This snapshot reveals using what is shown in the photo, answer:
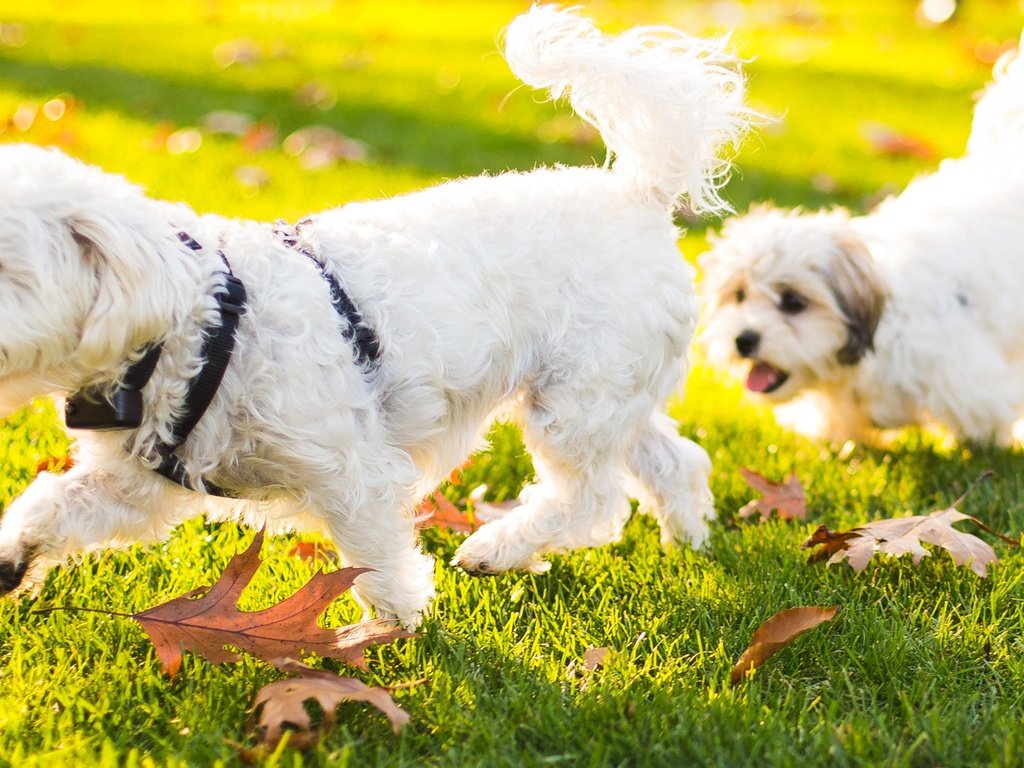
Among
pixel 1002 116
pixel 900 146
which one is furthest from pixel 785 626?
pixel 900 146

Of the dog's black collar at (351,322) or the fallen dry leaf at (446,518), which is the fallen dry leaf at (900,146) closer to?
the fallen dry leaf at (446,518)

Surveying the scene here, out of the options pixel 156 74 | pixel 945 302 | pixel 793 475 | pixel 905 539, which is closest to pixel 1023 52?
pixel 945 302

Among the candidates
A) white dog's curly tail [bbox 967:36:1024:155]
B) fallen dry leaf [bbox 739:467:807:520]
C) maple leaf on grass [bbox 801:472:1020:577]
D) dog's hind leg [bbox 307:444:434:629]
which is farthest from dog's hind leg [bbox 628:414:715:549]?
white dog's curly tail [bbox 967:36:1024:155]

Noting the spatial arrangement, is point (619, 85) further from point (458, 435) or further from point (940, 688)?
point (940, 688)

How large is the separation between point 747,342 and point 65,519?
126 inches

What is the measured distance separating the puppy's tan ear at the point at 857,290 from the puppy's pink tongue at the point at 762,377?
37 centimetres

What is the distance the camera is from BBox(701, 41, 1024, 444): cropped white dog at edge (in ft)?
16.5

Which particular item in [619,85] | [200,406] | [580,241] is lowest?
[200,406]

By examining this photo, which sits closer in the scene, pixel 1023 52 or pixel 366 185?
pixel 1023 52

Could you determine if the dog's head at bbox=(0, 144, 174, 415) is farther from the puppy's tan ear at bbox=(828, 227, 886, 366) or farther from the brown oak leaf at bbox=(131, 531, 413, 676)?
the puppy's tan ear at bbox=(828, 227, 886, 366)

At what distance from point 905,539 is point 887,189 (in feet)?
18.7

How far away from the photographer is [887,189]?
28.3 ft

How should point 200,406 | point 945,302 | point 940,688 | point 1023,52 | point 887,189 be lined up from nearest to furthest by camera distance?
point 200,406 < point 940,688 < point 945,302 < point 1023,52 < point 887,189

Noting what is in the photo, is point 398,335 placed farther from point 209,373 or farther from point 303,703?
point 303,703
